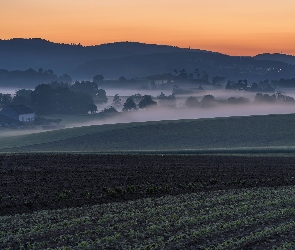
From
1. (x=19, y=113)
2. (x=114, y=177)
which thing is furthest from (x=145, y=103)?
(x=114, y=177)

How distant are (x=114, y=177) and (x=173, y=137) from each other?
50.8 m

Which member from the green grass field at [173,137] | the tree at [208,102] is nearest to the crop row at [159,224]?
the green grass field at [173,137]

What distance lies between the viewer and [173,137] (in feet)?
275

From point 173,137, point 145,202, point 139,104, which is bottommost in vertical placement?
point 173,137

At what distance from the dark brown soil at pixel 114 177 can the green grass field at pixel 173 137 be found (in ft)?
97.0

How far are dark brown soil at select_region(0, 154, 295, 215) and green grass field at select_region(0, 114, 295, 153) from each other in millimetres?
29580

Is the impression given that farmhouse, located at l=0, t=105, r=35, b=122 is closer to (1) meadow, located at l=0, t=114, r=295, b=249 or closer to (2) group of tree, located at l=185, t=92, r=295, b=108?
(2) group of tree, located at l=185, t=92, r=295, b=108

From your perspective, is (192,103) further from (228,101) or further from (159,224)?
(159,224)

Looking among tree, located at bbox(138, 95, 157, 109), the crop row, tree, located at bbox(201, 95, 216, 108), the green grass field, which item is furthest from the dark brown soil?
tree, located at bbox(138, 95, 157, 109)

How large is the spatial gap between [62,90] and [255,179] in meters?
150

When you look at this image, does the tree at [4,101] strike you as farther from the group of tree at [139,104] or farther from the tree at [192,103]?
the tree at [192,103]

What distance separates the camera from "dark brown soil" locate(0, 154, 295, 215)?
2723 centimetres

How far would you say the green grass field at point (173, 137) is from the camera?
76438mm

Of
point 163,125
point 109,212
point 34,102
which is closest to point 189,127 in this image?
point 163,125
